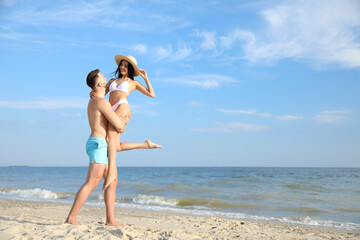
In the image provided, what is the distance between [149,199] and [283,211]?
4612mm

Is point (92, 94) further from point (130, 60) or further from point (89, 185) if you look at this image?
point (89, 185)

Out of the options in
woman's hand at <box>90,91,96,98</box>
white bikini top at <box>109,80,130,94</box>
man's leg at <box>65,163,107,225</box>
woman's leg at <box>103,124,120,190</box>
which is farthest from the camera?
white bikini top at <box>109,80,130,94</box>

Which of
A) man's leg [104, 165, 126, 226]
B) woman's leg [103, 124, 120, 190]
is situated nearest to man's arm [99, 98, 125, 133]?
woman's leg [103, 124, 120, 190]

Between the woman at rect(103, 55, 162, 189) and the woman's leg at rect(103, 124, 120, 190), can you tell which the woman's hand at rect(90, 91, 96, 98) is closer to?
the woman at rect(103, 55, 162, 189)

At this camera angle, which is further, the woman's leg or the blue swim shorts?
the woman's leg

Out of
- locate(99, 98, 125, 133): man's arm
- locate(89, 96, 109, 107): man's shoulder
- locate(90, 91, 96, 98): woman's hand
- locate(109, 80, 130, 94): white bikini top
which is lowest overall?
locate(99, 98, 125, 133): man's arm

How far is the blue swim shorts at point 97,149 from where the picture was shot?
3988mm

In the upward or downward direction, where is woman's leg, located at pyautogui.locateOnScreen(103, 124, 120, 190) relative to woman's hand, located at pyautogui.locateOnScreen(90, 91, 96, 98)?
downward

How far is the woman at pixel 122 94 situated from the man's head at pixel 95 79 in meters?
0.29

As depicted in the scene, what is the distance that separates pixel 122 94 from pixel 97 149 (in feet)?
2.75

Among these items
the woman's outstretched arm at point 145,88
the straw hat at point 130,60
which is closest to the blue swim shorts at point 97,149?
the woman's outstretched arm at point 145,88

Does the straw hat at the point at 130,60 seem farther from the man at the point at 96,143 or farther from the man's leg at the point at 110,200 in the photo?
the man's leg at the point at 110,200

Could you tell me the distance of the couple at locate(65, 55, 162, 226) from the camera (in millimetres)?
3992

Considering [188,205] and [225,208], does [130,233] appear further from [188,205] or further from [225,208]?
[188,205]
